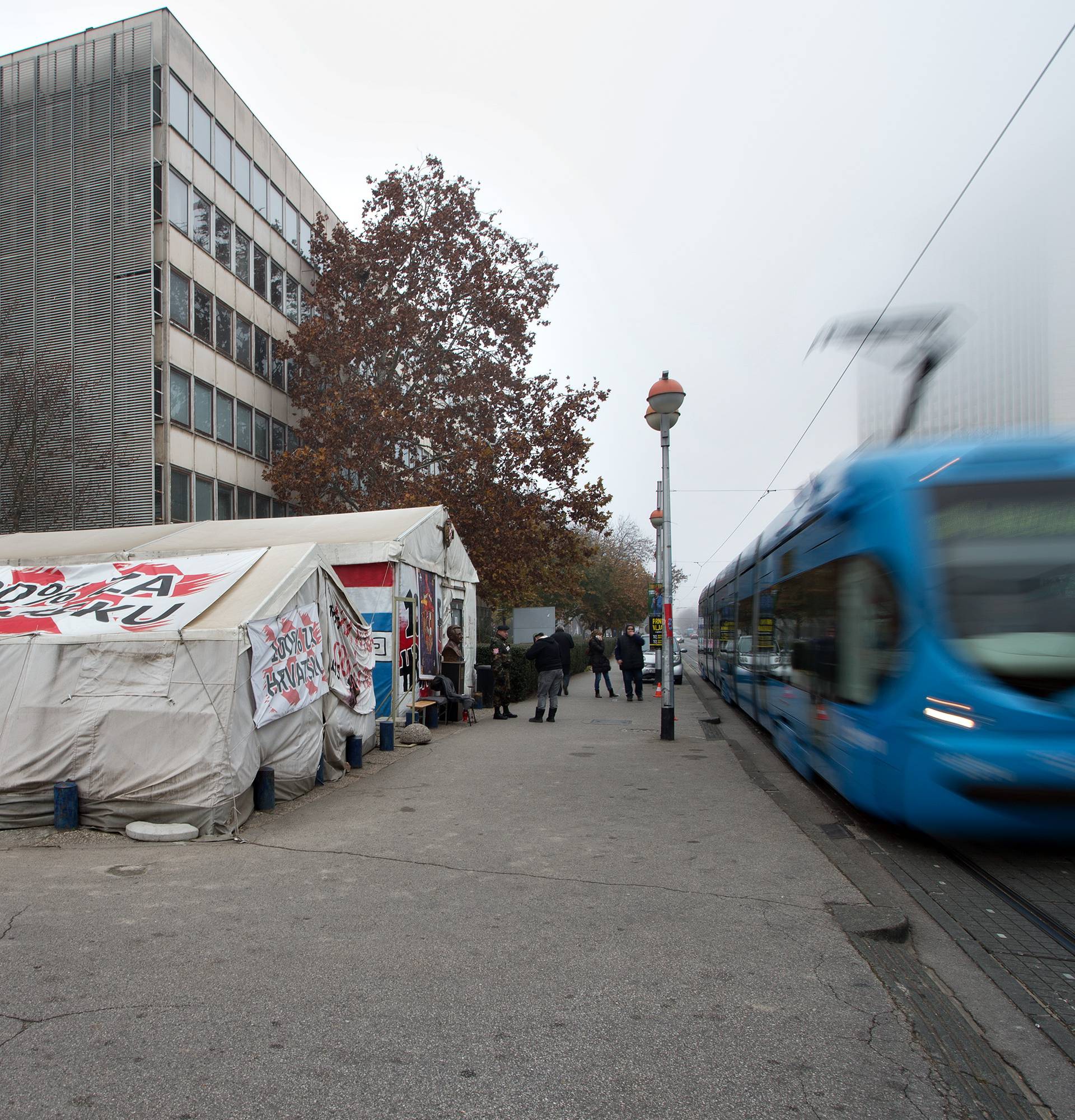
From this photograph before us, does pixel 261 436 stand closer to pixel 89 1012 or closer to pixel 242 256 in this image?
pixel 242 256

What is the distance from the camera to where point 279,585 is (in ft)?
28.0

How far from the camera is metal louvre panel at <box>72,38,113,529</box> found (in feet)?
75.2

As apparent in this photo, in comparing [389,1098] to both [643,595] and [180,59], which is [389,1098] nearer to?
[180,59]

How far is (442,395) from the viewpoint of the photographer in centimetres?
2641

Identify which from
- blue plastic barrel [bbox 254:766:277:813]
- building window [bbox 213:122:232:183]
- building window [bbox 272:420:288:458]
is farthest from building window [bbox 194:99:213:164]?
blue plastic barrel [bbox 254:766:277:813]

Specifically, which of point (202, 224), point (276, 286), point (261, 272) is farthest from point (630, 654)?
point (276, 286)

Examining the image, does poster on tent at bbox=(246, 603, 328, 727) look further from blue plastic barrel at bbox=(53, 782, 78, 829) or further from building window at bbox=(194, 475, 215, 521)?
building window at bbox=(194, 475, 215, 521)

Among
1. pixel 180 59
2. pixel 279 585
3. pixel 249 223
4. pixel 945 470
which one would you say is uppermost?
pixel 180 59

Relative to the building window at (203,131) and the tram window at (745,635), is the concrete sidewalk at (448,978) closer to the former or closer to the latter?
the tram window at (745,635)

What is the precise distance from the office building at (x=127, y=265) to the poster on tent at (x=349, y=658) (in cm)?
1407

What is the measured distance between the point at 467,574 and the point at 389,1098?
16.2 metres

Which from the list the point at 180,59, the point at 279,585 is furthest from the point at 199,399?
the point at 279,585

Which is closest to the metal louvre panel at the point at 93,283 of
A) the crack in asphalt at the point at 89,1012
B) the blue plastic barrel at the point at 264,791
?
the blue plastic barrel at the point at 264,791

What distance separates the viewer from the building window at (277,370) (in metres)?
28.3
